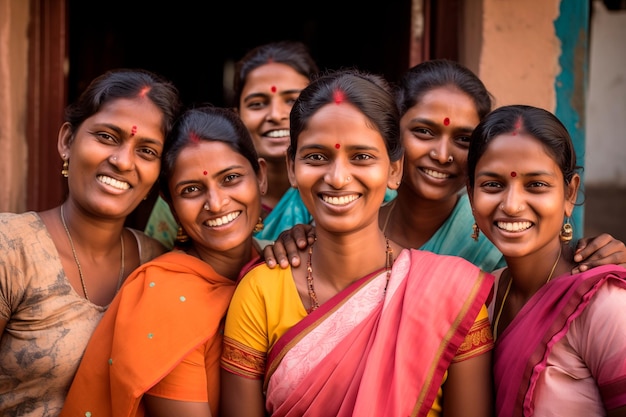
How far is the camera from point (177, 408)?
2477mm

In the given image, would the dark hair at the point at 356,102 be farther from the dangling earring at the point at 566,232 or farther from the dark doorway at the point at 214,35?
the dark doorway at the point at 214,35

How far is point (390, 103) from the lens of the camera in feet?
8.36

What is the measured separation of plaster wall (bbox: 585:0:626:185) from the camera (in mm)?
6203

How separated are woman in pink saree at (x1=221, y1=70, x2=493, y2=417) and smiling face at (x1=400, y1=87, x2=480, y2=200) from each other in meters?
0.41

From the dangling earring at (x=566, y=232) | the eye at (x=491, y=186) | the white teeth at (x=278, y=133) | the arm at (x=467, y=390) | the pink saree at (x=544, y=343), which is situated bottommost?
the arm at (x=467, y=390)

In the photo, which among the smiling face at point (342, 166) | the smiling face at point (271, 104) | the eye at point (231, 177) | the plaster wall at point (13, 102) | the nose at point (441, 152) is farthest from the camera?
Result: the smiling face at point (271, 104)

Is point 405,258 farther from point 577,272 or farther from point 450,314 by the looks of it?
point 577,272

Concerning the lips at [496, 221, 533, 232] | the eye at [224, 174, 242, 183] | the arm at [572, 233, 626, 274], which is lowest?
the arm at [572, 233, 626, 274]

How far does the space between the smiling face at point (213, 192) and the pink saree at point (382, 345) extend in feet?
1.89

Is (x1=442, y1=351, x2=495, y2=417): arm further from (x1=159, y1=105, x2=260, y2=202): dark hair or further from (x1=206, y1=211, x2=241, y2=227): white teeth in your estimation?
(x1=159, y1=105, x2=260, y2=202): dark hair

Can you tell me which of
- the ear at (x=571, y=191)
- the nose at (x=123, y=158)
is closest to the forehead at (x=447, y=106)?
the ear at (x=571, y=191)

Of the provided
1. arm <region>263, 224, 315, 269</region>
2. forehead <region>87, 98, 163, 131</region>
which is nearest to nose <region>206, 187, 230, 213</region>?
arm <region>263, 224, 315, 269</region>

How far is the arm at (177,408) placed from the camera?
8.11ft

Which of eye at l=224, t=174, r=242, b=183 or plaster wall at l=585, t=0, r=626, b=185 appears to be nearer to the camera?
eye at l=224, t=174, r=242, b=183
